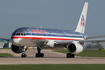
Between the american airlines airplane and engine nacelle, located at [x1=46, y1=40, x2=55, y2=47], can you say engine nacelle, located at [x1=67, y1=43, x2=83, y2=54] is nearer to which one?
the american airlines airplane

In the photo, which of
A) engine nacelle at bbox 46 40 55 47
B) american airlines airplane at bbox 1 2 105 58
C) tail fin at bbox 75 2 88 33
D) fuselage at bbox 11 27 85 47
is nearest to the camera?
fuselage at bbox 11 27 85 47

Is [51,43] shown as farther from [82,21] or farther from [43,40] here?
[82,21]

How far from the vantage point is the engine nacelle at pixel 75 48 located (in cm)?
3127

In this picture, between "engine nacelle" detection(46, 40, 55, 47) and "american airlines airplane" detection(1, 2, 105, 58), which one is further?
"engine nacelle" detection(46, 40, 55, 47)

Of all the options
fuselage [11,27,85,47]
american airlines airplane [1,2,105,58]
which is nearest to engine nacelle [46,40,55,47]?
american airlines airplane [1,2,105,58]

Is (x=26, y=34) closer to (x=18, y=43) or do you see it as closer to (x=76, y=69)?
(x=18, y=43)

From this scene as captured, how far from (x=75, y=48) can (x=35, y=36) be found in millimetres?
5794

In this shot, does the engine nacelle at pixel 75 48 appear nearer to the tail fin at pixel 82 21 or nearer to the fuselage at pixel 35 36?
the fuselage at pixel 35 36

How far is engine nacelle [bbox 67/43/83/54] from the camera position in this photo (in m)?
31.3

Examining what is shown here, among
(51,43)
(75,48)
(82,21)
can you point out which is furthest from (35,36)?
(82,21)

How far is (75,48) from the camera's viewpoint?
104ft

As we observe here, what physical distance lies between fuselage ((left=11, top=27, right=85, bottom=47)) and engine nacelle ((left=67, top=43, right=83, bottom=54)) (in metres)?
3.36

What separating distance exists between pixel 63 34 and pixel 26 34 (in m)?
7.95

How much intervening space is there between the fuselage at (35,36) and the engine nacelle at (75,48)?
336 centimetres
